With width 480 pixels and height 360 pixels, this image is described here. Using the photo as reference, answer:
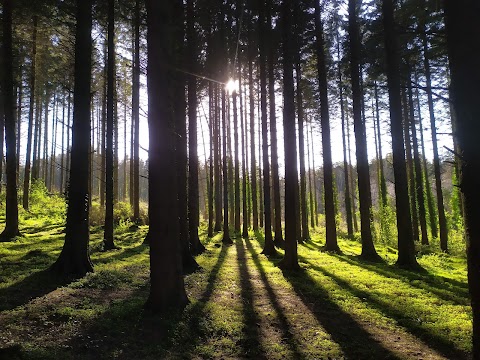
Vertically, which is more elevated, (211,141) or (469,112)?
(211,141)

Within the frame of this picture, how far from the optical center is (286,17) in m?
10.8

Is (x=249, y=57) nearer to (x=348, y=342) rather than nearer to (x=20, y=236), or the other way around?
(x=20, y=236)

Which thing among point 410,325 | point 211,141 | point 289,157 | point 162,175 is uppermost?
point 211,141

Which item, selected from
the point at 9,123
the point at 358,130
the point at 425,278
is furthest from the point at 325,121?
the point at 9,123

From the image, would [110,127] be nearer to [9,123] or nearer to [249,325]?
[9,123]

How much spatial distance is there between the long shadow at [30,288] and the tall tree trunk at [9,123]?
6013 millimetres

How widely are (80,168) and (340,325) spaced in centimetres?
689

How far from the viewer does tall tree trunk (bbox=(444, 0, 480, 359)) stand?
2.97 meters

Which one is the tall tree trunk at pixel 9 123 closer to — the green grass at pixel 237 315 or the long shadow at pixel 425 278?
the green grass at pixel 237 315

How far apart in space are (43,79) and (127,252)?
15763 millimetres

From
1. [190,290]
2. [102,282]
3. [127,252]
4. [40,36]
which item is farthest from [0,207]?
[190,290]

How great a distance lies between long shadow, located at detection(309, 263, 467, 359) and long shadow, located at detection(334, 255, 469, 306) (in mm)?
1581

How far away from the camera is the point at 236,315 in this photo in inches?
244

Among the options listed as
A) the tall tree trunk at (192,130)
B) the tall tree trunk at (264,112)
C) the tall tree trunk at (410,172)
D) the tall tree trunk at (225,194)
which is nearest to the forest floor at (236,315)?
the tall tree trunk at (192,130)
